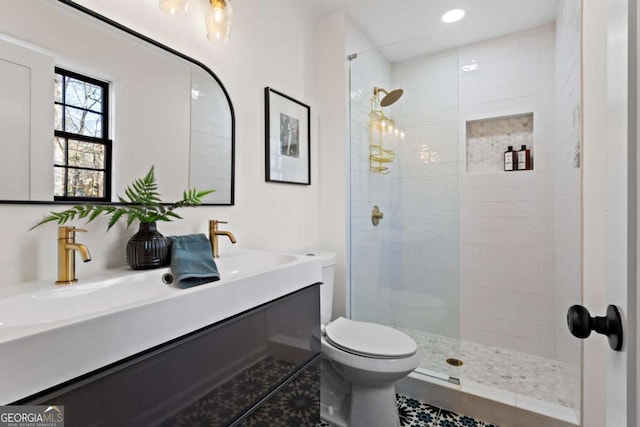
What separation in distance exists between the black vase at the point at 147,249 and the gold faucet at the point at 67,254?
16cm

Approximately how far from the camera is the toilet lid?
5.01 ft

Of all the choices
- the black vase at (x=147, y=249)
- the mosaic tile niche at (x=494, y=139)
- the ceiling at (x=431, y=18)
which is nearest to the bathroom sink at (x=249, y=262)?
the black vase at (x=147, y=249)

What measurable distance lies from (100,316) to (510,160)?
108 inches

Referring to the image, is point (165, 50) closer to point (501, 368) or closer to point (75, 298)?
point (75, 298)

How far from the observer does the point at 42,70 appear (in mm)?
973

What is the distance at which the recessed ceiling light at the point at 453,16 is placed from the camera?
2.18 meters

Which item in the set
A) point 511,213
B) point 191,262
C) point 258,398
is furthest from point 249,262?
point 511,213

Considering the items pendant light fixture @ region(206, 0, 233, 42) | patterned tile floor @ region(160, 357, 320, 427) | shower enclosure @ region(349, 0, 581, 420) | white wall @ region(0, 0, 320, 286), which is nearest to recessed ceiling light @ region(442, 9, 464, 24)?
shower enclosure @ region(349, 0, 581, 420)

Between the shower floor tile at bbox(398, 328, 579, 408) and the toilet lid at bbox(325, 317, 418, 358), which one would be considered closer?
the toilet lid at bbox(325, 317, 418, 358)

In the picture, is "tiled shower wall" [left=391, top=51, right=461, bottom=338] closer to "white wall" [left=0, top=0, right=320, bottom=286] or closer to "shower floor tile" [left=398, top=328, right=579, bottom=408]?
"shower floor tile" [left=398, top=328, right=579, bottom=408]

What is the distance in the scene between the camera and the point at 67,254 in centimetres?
98

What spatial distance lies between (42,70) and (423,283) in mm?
2232

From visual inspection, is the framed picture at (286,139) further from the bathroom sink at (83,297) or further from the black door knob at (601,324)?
the black door knob at (601,324)

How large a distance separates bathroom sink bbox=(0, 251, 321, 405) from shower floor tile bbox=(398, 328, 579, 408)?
51.4 inches
